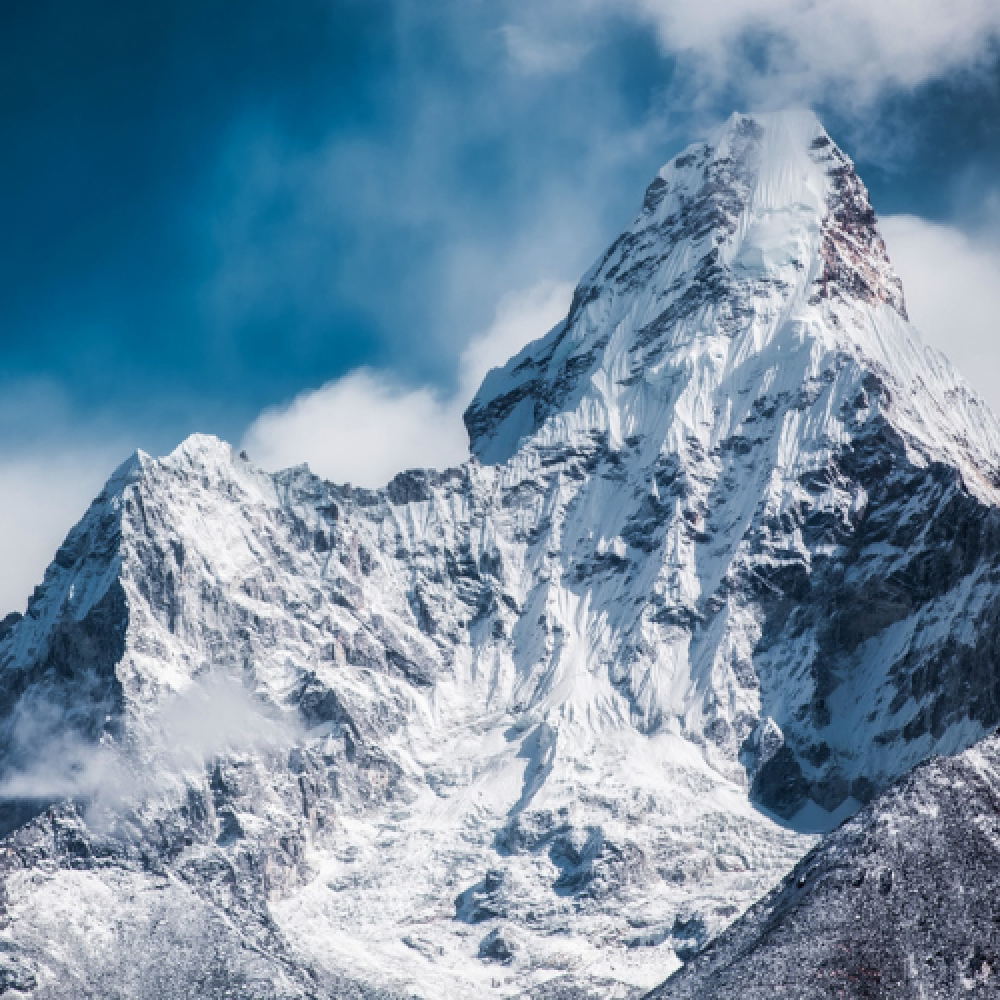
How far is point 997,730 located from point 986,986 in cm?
1931

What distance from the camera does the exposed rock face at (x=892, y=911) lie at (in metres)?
106

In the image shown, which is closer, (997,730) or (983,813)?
(983,813)

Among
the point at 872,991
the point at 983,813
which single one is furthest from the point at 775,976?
the point at 983,813

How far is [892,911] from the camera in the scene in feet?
357

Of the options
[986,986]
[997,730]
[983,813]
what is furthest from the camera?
[997,730]

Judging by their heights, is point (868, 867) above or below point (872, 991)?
above

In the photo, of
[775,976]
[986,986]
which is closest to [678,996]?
[775,976]

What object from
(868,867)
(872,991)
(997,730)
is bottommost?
(872,991)

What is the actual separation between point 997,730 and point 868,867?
14334 mm

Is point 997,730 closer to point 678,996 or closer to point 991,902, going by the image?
point 991,902

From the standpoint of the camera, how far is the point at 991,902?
108m

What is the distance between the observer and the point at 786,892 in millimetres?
115500

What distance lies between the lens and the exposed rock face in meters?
106

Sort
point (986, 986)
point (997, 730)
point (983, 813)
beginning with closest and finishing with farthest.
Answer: point (986, 986), point (983, 813), point (997, 730)
